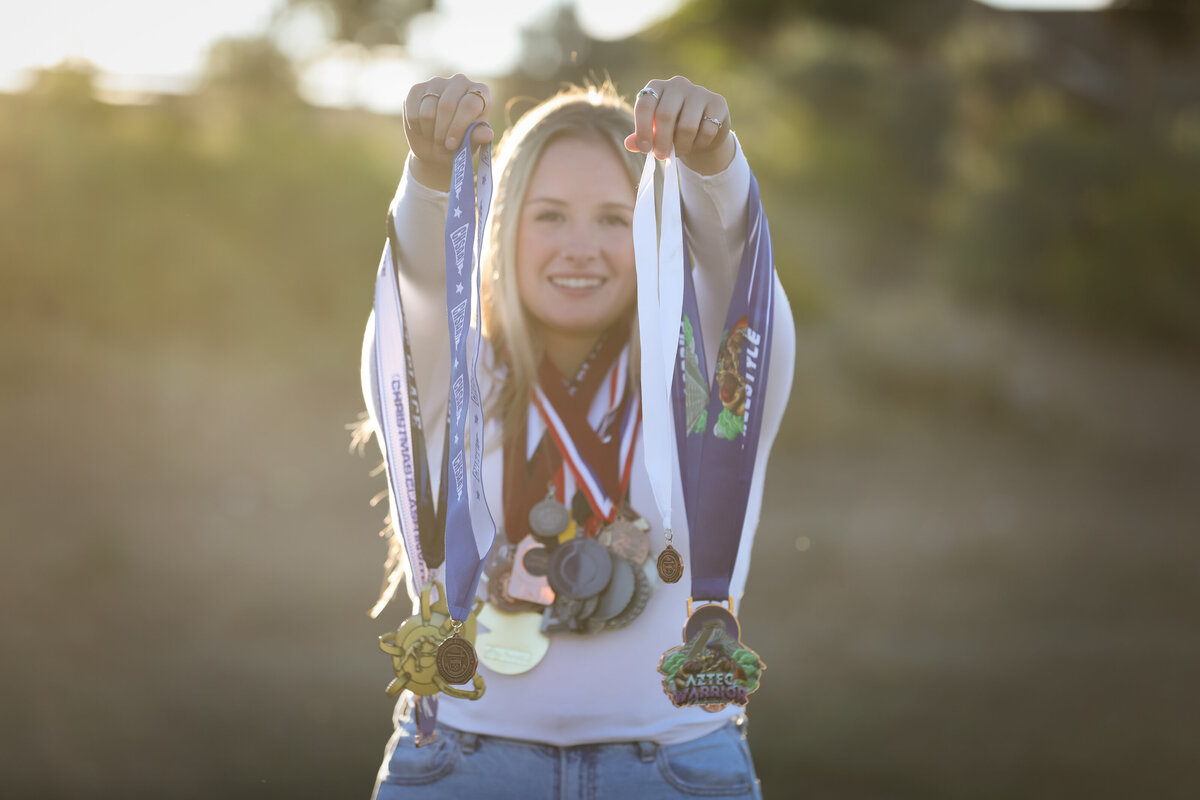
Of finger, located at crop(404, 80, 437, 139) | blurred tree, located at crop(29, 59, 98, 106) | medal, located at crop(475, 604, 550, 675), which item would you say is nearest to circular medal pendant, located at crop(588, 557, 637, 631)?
medal, located at crop(475, 604, 550, 675)

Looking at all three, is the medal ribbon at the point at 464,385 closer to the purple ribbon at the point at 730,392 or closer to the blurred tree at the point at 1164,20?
the purple ribbon at the point at 730,392

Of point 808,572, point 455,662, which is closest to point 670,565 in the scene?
point 455,662

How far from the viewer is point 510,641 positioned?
2.02m

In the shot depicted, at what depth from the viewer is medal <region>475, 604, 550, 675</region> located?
200cm

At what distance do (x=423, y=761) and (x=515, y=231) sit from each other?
1023 mm

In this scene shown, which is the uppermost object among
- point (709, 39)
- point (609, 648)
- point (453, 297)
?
point (709, 39)

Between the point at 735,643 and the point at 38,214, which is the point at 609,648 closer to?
the point at 735,643

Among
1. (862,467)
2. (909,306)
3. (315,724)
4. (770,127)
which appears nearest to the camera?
(315,724)

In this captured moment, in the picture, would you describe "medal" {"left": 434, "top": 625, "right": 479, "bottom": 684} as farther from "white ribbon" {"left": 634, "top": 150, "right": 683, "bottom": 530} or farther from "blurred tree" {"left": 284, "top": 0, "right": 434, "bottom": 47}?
"blurred tree" {"left": 284, "top": 0, "right": 434, "bottom": 47}

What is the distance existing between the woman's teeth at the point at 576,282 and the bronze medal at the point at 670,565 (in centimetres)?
64

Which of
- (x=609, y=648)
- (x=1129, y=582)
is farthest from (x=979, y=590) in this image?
(x=609, y=648)

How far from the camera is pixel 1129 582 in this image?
8.37 metres

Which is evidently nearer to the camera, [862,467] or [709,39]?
[862,467]

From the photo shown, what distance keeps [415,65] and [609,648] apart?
12915mm
